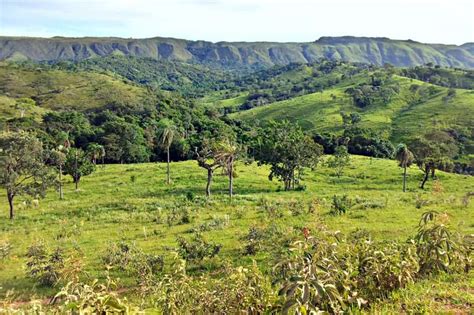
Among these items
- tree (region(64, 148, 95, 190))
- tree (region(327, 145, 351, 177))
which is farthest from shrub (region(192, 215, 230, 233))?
tree (region(327, 145, 351, 177))

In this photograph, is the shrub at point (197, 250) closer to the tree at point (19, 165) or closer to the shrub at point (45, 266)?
the shrub at point (45, 266)

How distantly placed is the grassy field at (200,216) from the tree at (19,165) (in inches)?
93.1

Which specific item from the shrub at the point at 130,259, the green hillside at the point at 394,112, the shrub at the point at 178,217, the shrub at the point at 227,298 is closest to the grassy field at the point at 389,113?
the green hillside at the point at 394,112

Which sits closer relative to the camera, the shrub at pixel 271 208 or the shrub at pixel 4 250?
the shrub at pixel 4 250

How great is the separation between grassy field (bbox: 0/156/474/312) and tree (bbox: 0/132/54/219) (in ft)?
7.75

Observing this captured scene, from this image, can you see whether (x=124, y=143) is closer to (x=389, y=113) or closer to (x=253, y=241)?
(x=253, y=241)

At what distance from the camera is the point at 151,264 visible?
19.5 meters

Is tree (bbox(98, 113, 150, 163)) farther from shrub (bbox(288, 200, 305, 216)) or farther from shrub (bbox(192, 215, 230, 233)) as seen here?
shrub (bbox(192, 215, 230, 233))

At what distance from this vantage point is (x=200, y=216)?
106 ft

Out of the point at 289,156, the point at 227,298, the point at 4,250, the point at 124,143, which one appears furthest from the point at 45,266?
the point at 124,143

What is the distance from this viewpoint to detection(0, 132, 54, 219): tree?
32875 millimetres

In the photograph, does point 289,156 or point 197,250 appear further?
point 289,156

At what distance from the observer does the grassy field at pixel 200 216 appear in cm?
1822

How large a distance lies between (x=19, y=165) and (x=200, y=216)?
52.4 feet
